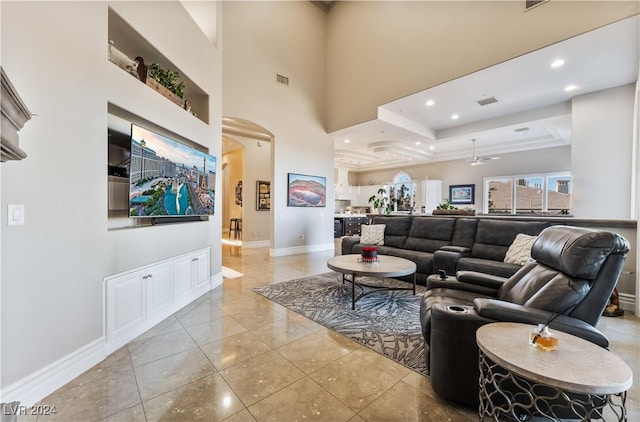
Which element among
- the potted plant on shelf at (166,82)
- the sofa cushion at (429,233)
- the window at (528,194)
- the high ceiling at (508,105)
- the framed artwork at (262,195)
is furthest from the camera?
the framed artwork at (262,195)

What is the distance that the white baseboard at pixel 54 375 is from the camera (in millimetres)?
1551

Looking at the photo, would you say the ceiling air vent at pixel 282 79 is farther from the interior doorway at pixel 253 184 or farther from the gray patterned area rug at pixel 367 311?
the gray patterned area rug at pixel 367 311

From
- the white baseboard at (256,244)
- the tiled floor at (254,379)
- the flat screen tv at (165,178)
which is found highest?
the flat screen tv at (165,178)

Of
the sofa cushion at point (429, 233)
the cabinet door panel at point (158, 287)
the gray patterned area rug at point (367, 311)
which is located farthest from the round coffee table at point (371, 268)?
the cabinet door panel at point (158, 287)

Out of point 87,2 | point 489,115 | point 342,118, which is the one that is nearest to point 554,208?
point 489,115

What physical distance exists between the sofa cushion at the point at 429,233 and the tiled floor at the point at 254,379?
209 cm

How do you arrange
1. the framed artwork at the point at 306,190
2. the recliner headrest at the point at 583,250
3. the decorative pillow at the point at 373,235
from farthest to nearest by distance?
the framed artwork at the point at 306,190 < the decorative pillow at the point at 373,235 < the recliner headrest at the point at 583,250

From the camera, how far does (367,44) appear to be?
6242mm

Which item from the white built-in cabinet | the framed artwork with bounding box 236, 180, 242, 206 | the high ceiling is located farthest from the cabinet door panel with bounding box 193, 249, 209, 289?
the framed artwork with bounding box 236, 180, 242, 206

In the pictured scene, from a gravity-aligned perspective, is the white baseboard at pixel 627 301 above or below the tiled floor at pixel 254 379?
above

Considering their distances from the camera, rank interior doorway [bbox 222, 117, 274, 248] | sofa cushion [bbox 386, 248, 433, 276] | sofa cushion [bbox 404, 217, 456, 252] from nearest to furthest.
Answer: sofa cushion [bbox 386, 248, 433, 276] → sofa cushion [bbox 404, 217, 456, 252] → interior doorway [bbox 222, 117, 274, 248]

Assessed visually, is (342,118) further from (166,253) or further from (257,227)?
(166,253)

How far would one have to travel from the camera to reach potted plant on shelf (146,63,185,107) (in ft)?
9.26

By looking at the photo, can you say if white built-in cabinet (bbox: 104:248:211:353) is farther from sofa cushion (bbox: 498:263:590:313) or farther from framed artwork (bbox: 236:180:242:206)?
framed artwork (bbox: 236:180:242:206)
